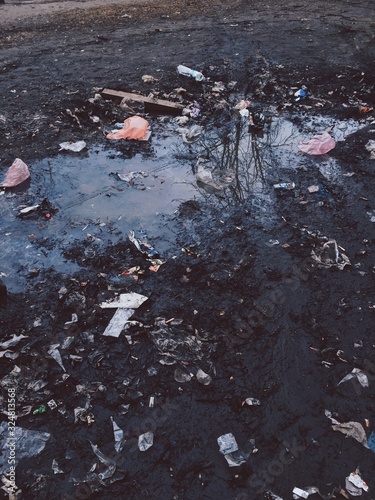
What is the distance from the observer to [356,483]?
1.79 meters

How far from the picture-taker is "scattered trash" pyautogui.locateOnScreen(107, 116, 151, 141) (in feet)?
13.8

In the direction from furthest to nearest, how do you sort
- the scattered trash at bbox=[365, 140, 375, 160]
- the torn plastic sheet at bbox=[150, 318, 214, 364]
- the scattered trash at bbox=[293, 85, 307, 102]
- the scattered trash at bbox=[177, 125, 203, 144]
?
1. the scattered trash at bbox=[293, 85, 307, 102]
2. the scattered trash at bbox=[177, 125, 203, 144]
3. the scattered trash at bbox=[365, 140, 375, 160]
4. the torn plastic sheet at bbox=[150, 318, 214, 364]

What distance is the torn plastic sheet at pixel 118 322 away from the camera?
2.41m

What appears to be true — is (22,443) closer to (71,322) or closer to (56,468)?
(56,468)

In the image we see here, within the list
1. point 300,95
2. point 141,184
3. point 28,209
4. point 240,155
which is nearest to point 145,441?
point 28,209

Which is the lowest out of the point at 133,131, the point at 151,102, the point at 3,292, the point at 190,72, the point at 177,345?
the point at 177,345

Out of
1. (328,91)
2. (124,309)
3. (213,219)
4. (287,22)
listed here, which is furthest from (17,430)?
(287,22)

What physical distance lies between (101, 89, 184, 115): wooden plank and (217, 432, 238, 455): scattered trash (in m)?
3.61

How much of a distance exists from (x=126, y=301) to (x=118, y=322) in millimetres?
167

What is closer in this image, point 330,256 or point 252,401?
point 252,401

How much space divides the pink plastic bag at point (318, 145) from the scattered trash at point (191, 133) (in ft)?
3.42

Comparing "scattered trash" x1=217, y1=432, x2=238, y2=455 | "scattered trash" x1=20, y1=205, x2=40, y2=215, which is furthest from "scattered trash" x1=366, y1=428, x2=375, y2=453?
"scattered trash" x1=20, y1=205, x2=40, y2=215

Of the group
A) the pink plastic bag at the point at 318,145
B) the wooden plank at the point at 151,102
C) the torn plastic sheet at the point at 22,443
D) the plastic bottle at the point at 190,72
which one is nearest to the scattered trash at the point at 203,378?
the torn plastic sheet at the point at 22,443

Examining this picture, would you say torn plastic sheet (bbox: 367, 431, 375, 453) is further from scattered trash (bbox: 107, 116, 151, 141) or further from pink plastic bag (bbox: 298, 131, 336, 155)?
scattered trash (bbox: 107, 116, 151, 141)
